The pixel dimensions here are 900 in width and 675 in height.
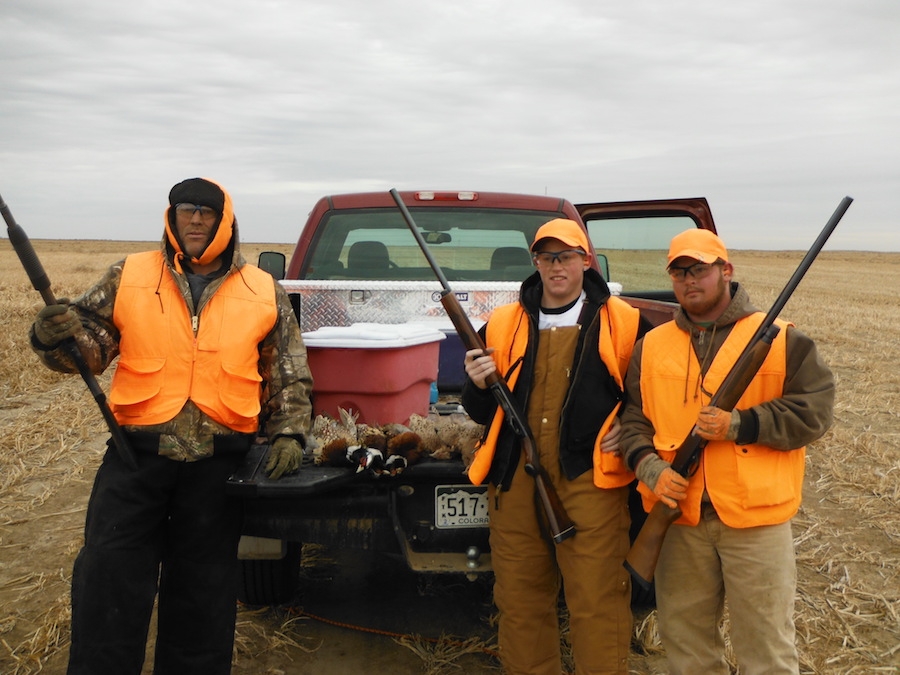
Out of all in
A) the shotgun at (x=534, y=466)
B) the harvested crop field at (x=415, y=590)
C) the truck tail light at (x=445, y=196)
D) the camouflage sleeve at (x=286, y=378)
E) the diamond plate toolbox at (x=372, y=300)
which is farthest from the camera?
the truck tail light at (x=445, y=196)

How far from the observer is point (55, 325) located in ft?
9.68

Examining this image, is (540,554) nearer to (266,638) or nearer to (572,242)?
(572,242)

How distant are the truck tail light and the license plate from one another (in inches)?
79.8

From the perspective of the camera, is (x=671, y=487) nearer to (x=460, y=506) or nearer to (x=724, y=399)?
(x=724, y=399)

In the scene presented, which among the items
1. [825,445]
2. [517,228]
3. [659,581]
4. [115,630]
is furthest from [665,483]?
[825,445]

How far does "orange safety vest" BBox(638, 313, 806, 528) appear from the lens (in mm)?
2832

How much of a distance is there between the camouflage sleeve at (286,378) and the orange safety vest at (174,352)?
0.11 meters

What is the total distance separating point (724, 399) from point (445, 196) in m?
2.48

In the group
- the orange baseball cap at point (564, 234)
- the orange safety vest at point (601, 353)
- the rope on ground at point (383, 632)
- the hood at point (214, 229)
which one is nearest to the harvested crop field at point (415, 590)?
the rope on ground at point (383, 632)

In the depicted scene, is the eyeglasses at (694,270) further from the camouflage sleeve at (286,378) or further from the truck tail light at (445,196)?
the truck tail light at (445,196)

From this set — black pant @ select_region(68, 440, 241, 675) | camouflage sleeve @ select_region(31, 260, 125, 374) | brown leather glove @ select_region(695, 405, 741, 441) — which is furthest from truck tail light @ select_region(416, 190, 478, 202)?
brown leather glove @ select_region(695, 405, 741, 441)

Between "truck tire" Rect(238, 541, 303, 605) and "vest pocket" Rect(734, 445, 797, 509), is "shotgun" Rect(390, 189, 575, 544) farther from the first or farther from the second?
"truck tire" Rect(238, 541, 303, 605)

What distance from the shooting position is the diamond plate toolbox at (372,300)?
4.46 metres

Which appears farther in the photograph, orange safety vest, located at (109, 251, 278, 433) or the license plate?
the license plate
